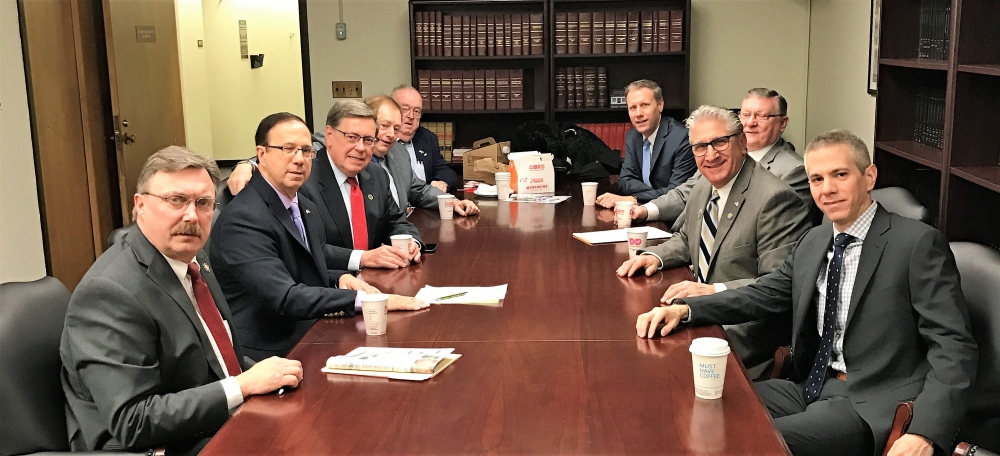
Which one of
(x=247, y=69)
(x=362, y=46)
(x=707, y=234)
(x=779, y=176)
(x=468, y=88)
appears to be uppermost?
(x=362, y=46)

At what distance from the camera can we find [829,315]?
2.55m

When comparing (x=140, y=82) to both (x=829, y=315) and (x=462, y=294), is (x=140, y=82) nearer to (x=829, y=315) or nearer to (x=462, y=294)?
(x=462, y=294)

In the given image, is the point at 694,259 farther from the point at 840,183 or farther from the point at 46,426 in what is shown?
the point at 46,426

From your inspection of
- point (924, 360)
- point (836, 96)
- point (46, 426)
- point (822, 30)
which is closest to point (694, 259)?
point (924, 360)

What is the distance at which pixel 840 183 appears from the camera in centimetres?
251

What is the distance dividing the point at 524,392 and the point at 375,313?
23.3 inches

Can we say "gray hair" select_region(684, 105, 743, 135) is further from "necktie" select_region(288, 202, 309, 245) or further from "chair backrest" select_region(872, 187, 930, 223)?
"necktie" select_region(288, 202, 309, 245)

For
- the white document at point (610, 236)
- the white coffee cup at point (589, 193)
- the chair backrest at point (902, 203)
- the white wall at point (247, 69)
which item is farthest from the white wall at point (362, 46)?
the chair backrest at point (902, 203)

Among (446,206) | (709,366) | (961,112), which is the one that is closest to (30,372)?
(709,366)

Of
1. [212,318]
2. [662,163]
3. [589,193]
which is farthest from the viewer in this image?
[662,163]

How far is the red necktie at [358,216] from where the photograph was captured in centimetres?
382

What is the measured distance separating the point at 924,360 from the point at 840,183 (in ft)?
1.70

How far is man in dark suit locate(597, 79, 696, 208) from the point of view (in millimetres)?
5121

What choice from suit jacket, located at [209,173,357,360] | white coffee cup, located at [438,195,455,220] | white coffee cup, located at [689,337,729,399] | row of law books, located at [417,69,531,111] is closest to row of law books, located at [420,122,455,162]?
row of law books, located at [417,69,531,111]
